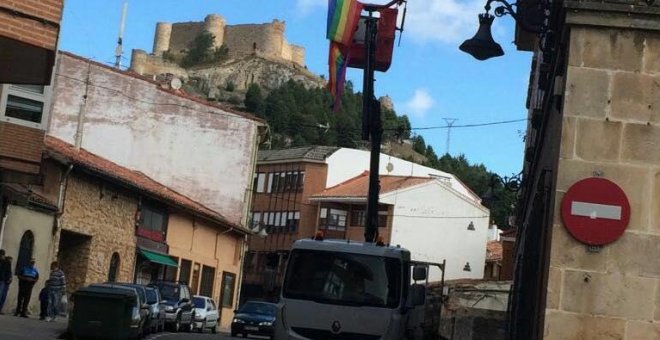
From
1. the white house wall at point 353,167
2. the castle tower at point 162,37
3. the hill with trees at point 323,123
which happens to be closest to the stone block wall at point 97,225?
the white house wall at point 353,167

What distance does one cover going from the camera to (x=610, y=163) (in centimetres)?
944

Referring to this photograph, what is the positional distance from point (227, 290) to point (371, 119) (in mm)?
29122

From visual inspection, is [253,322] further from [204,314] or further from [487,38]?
[487,38]

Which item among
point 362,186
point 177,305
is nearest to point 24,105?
point 177,305

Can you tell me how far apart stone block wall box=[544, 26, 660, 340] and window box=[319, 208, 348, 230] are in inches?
2579

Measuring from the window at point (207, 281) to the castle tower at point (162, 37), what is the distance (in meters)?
114

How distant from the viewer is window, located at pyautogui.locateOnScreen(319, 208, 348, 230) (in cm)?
7494

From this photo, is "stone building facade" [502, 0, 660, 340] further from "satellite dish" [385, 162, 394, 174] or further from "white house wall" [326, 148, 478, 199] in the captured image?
"satellite dish" [385, 162, 394, 174]

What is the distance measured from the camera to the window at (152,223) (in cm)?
3900

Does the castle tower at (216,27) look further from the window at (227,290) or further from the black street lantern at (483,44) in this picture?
the black street lantern at (483,44)

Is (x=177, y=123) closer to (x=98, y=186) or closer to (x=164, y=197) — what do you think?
(x=164, y=197)

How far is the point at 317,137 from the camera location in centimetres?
10500

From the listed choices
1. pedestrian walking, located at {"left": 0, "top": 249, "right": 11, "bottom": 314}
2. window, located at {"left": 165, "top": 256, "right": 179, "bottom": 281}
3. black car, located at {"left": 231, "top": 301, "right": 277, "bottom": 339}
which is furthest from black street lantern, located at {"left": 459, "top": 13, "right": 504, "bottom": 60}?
window, located at {"left": 165, "top": 256, "right": 179, "bottom": 281}

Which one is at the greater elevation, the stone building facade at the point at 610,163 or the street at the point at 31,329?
the stone building facade at the point at 610,163
